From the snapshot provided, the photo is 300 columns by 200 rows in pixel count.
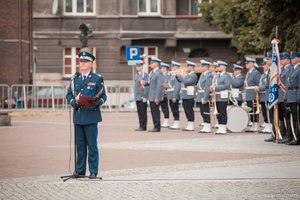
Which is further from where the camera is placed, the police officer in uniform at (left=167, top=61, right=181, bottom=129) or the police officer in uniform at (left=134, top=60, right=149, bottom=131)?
the police officer in uniform at (left=167, top=61, right=181, bottom=129)

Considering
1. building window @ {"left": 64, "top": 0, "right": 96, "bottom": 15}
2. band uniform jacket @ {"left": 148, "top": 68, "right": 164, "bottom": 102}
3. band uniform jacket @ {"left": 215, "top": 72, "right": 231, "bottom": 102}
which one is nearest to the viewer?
band uniform jacket @ {"left": 215, "top": 72, "right": 231, "bottom": 102}

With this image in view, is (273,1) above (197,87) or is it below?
above

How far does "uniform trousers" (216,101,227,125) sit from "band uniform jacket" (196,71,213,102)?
2.52 ft

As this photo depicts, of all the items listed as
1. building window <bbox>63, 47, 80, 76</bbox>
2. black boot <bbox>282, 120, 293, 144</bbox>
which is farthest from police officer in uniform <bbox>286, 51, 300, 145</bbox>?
building window <bbox>63, 47, 80, 76</bbox>

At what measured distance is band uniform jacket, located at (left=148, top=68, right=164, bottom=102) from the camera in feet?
89.5

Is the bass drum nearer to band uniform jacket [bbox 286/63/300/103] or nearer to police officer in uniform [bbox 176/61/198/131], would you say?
police officer in uniform [bbox 176/61/198/131]

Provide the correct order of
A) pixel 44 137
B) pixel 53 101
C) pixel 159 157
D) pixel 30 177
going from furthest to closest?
pixel 53 101 < pixel 44 137 < pixel 159 157 < pixel 30 177

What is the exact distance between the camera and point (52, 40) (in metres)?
56.3

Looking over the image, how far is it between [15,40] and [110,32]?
20.7ft

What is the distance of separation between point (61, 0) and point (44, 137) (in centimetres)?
3315

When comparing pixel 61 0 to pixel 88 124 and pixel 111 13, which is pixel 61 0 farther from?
pixel 88 124

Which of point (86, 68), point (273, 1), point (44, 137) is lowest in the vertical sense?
point (44, 137)

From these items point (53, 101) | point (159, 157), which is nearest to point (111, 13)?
point (53, 101)

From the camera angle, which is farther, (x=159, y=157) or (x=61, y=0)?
(x=61, y=0)
